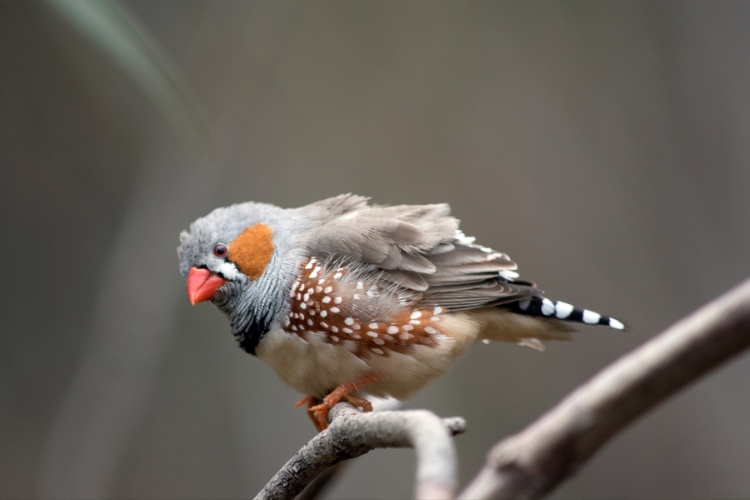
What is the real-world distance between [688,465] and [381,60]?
4050mm

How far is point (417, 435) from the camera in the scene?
1209 millimetres

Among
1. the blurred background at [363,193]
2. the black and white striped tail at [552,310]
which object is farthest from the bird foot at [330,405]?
the blurred background at [363,193]

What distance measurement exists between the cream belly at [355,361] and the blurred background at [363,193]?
2364 millimetres

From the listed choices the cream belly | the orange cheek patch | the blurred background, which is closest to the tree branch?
the cream belly

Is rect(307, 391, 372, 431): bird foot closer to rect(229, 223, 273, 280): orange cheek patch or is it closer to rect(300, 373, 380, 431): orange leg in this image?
rect(300, 373, 380, 431): orange leg

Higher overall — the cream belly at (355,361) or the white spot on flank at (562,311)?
the white spot on flank at (562,311)

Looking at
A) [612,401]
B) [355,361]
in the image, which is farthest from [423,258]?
[612,401]

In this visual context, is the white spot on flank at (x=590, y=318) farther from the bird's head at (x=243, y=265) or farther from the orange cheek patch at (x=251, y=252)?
the orange cheek patch at (x=251, y=252)

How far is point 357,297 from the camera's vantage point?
2.46 metres

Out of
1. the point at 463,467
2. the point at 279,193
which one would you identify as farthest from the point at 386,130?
the point at 463,467

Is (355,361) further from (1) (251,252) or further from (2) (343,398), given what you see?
(1) (251,252)

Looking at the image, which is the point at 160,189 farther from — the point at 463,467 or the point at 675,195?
the point at 675,195

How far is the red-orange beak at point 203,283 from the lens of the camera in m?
2.59

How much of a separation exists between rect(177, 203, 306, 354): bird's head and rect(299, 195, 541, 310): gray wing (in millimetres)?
133
